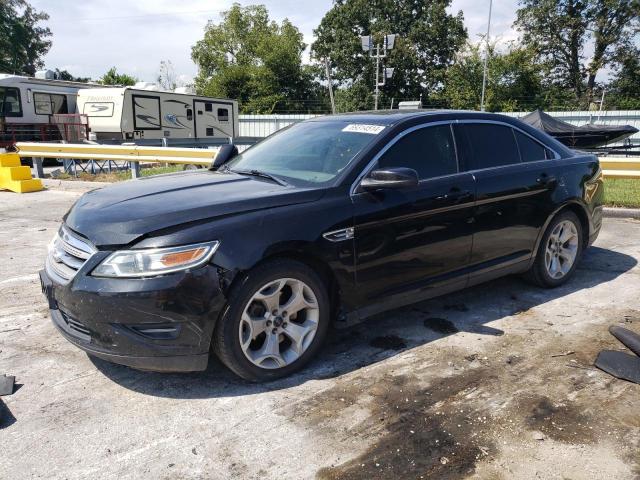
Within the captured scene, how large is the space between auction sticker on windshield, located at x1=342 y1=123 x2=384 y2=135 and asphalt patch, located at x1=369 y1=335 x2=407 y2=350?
150cm

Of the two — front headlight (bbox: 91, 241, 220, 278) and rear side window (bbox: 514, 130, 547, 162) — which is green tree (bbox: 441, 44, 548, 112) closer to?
rear side window (bbox: 514, 130, 547, 162)

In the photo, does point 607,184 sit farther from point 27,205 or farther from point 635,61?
point 635,61

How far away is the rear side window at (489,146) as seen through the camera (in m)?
4.09

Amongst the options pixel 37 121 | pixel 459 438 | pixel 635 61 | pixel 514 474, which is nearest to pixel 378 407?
pixel 459 438

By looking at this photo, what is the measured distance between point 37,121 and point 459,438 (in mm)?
22233

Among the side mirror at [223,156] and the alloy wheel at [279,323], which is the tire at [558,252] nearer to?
the alloy wheel at [279,323]

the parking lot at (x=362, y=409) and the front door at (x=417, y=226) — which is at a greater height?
the front door at (x=417, y=226)

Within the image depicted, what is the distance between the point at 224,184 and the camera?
3.49 metres

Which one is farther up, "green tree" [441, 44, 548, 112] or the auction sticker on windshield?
"green tree" [441, 44, 548, 112]

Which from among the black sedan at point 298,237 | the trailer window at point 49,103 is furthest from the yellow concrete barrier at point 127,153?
the trailer window at point 49,103

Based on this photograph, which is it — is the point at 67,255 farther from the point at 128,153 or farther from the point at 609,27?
the point at 609,27

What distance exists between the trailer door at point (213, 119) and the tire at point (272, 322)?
2243cm

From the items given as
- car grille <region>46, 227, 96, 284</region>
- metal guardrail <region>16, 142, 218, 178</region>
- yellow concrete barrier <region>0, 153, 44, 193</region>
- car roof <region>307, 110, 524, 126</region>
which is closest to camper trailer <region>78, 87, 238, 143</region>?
metal guardrail <region>16, 142, 218, 178</region>

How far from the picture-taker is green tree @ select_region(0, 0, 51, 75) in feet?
151
